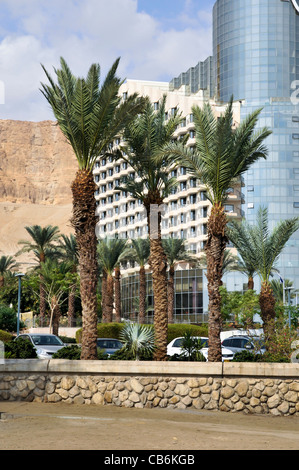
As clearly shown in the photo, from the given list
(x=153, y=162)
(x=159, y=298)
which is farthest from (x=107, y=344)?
(x=153, y=162)

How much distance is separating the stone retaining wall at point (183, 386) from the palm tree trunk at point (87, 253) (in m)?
1.81

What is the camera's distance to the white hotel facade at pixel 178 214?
8181cm

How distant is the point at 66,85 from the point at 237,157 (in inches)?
234

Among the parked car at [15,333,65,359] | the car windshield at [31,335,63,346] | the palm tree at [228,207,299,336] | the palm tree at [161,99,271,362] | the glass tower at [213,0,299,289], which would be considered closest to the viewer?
the palm tree at [161,99,271,362]

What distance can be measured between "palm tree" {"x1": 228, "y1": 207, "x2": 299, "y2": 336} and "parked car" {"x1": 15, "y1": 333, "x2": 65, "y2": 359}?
50.7ft

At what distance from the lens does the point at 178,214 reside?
92.4 m

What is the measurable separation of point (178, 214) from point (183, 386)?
251 feet

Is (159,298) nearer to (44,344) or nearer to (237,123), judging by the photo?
A: (44,344)

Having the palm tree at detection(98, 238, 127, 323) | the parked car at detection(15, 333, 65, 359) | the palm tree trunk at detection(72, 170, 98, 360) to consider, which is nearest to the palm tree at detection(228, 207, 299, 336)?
the parked car at detection(15, 333, 65, 359)

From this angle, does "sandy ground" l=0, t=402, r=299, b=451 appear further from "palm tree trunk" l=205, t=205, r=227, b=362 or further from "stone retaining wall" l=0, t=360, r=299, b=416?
"palm tree trunk" l=205, t=205, r=227, b=362

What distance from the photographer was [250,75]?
4213 inches

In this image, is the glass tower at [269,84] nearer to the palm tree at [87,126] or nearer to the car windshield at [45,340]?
the car windshield at [45,340]

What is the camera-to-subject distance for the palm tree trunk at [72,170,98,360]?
60.1 feet
